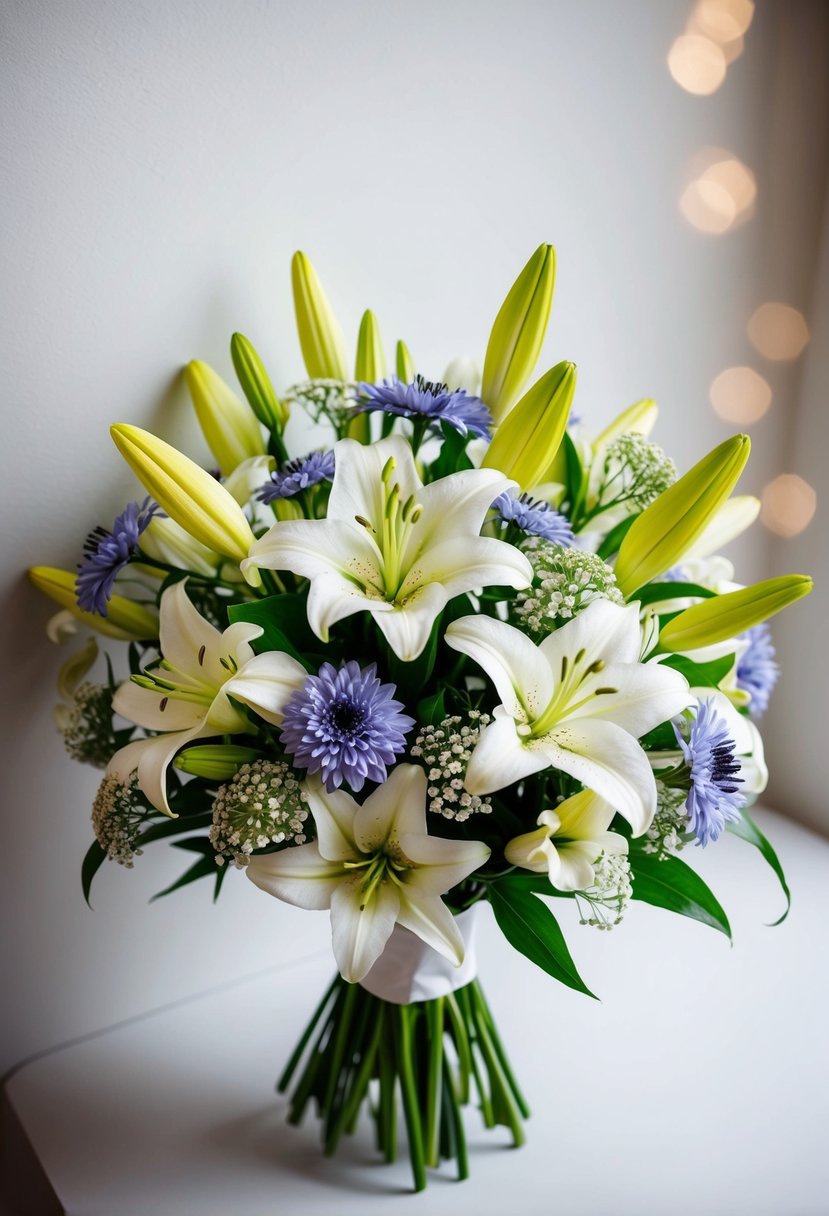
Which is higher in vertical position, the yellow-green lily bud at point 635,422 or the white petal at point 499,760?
the yellow-green lily bud at point 635,422

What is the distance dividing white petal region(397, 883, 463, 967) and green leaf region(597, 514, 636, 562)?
32cm

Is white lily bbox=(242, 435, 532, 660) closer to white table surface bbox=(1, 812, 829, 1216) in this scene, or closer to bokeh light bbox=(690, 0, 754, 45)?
white table surface bbox=(1, 812, 829, 1216)

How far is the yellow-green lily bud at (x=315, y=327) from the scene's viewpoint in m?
0.80

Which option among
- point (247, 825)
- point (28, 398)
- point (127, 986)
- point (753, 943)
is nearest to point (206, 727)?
point (247, 825)

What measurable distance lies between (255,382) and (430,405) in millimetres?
193

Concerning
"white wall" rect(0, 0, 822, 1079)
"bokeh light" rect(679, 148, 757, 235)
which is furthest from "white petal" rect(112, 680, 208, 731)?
"bokeh light" rect(679, 148, 757, 235)

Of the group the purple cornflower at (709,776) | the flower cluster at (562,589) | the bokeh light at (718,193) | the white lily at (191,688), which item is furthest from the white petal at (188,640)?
the bokeh light at (718,193)

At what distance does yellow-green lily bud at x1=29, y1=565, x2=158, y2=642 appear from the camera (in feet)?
2.50

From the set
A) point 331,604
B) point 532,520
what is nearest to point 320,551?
point 331,604

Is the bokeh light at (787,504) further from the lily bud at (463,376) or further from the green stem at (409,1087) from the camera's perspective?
the green stem at (409,1087)

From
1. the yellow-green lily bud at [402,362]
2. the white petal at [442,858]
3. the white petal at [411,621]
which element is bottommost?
the white petal at [442,858]

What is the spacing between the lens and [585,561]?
2.09 ft

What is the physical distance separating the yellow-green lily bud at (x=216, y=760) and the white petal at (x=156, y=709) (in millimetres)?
22

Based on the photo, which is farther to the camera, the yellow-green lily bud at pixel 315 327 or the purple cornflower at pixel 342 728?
the yellow-green lily bud at pixel 315 327
